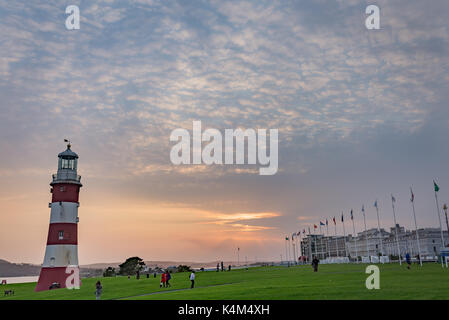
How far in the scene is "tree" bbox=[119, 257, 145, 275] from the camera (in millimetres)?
107012

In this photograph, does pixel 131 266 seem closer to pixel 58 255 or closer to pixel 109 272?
pixel 109 272

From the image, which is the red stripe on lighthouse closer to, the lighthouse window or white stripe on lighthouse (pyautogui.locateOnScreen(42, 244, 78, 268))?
white stripe on lighthouse (pyautogui.locateOnScreen(42, 244, 78, 268))

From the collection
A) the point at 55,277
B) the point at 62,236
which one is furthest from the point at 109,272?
the point at 62,236

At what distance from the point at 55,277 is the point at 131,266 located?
59434 mm

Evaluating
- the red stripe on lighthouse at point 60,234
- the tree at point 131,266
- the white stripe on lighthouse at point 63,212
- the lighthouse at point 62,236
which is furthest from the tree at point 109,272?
the white stripe on lighthouse at point 63,212

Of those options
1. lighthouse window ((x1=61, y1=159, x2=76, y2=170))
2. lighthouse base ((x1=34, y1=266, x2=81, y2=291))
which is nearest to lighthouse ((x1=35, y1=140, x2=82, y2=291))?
lighthouse base ((x1=34, y1=266, x2=81, y2=291))

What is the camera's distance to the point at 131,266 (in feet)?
357

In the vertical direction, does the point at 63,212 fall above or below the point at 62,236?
above

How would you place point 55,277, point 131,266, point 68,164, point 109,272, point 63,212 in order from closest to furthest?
point 55,277
point 63,212
point 68,164
point 109,272
point 131,266
